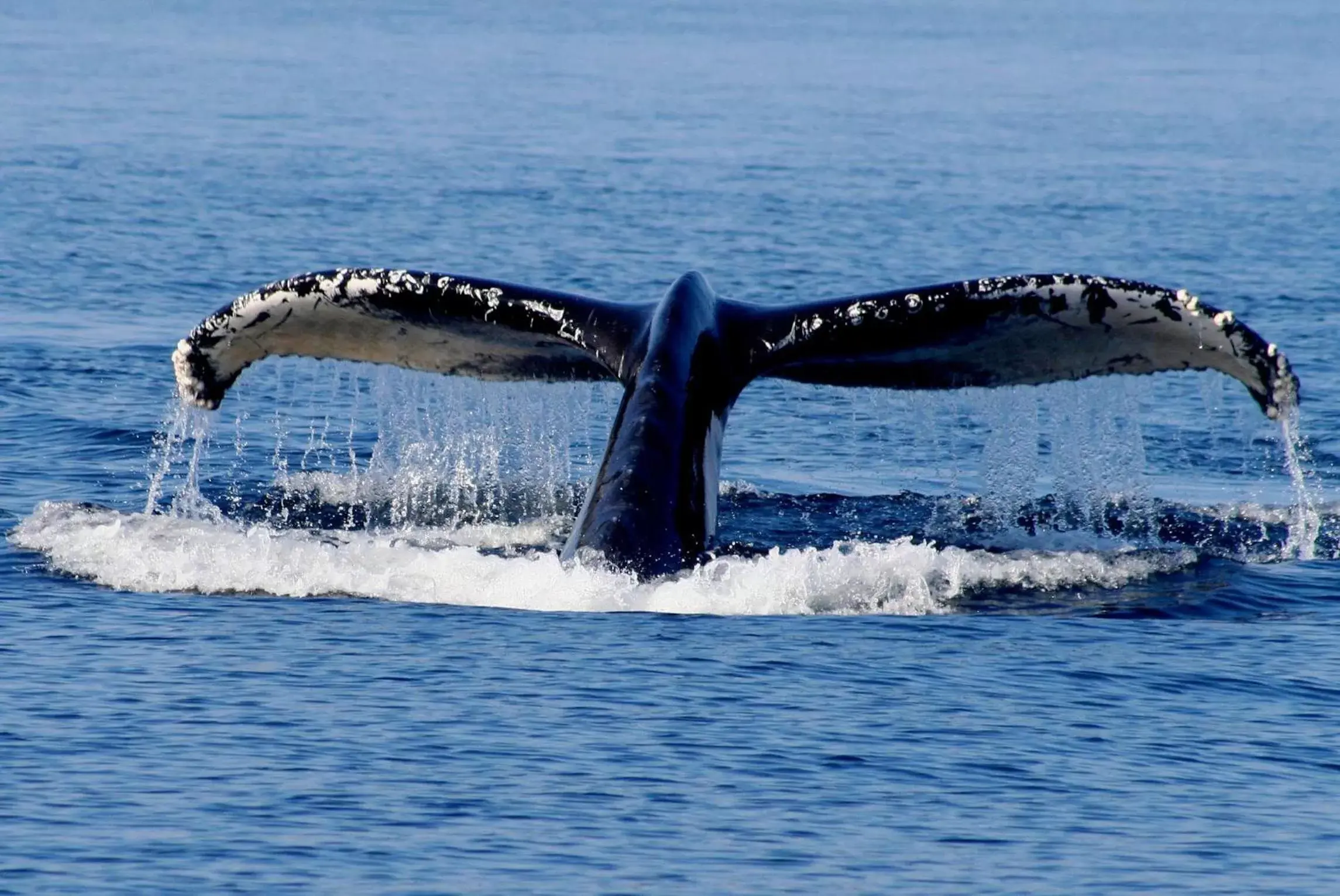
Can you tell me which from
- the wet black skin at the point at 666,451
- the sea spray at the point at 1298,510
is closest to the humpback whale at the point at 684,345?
the wet black skin at the point at 666,451

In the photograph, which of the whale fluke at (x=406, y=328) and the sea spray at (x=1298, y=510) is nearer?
the sea spray at (x=1298, y=510)

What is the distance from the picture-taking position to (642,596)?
11.8 m

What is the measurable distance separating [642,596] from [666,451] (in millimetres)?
927

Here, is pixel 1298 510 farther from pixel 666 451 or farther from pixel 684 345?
pixel 666 451

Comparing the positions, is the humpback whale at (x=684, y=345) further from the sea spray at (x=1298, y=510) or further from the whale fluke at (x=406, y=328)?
the sea spray at (x=1298, y=510)

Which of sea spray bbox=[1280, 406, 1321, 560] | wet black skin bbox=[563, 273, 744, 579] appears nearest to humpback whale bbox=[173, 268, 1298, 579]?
wet black skin bbox=[563, 273, 744, 579]

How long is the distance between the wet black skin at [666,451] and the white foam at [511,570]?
7.0 inches

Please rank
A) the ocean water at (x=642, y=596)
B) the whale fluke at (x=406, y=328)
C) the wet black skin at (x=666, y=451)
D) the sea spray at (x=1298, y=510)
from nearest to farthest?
the ocean water at (x=642, y=596) → the sea spray at (x=1298, y=510) → the wet black skin at (x=666, y=451) → the whale fluke at (x=406, y=328)

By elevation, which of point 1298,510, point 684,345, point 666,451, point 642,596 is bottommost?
point 642,596

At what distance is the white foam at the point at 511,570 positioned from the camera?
12.1m

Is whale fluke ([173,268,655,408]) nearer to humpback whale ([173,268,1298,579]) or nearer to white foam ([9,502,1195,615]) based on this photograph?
humpback whale ([173,268,1298,579])

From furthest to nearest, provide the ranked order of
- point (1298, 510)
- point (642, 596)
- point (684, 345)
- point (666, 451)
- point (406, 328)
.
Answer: point (1298, 510)
point (684, 345)
point (406, 328)
point (666, 451)
point (642, 596)

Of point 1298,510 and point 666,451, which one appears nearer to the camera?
point 666,451

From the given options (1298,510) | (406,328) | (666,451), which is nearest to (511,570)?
(666,451)
